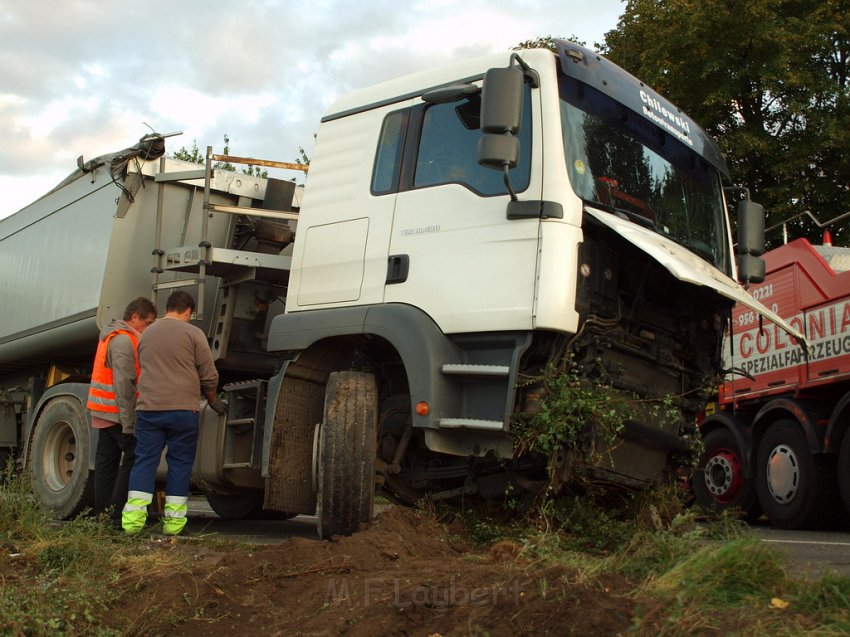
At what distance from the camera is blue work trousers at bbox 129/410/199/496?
6758 mm

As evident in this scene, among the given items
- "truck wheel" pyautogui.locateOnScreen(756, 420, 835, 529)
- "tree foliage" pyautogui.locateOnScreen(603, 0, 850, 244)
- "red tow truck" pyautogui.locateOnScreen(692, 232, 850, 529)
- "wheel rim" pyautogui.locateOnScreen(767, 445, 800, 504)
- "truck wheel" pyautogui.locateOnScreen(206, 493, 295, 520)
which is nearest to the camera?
"truck wheel" pyautogui.locateOnScreen(206, 493, 295, 520)

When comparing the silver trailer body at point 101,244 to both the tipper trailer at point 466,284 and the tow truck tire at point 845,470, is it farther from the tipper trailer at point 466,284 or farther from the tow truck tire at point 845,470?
the tow truck tire at point 845,470

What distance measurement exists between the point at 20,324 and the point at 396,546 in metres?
5.63

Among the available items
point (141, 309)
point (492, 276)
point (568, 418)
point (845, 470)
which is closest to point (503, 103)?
point (492, 276)

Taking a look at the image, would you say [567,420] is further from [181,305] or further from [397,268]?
[181,305]

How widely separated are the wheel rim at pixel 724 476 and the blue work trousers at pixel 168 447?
5986 mm

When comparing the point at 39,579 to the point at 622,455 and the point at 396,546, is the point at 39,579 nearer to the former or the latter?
the point at 396,546

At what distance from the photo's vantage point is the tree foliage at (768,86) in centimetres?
1602

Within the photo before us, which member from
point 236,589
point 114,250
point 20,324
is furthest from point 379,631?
point 20,324

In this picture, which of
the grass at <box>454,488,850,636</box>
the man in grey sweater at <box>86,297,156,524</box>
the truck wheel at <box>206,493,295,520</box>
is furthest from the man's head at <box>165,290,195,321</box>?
the grass at <box>454,488,850,636</box>

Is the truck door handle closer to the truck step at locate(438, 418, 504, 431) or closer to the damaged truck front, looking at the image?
the damaged truck front

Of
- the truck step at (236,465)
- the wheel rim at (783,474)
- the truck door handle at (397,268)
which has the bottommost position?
the truck step at (236,465)

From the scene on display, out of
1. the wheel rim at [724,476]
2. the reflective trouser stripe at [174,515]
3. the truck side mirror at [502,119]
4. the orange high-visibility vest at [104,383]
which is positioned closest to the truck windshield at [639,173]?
the truck side mirror at [502,119]

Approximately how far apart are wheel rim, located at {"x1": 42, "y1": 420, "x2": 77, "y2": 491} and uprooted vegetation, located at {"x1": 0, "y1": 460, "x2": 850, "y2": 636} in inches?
91.4
